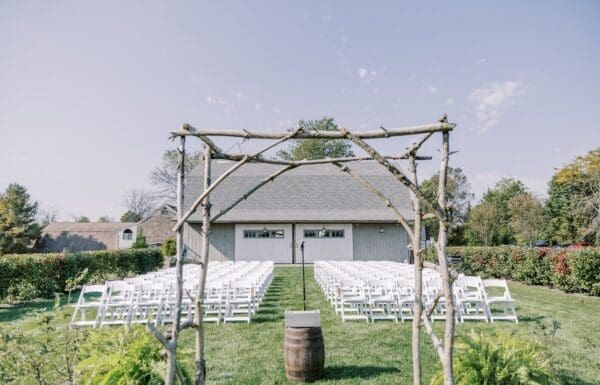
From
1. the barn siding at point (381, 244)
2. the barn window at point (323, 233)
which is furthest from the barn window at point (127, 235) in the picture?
the barn siding at point (381, 244)

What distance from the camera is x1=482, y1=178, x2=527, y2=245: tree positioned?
44272mm

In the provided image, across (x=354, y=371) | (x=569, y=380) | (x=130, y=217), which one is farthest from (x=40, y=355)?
(x=130, y=217)

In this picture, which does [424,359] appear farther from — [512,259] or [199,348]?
[512,259]

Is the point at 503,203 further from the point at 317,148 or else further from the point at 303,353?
the point at 303,353

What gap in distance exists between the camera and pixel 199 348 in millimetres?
3438

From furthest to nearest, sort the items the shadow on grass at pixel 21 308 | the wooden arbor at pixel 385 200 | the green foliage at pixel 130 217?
the green foliage at pixel 130 217 < the shadow on grass at pixel 21 308 < the wooden arbor at pixel 385 200

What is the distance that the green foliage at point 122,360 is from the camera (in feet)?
10.9

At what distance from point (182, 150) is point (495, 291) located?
13.2 metres

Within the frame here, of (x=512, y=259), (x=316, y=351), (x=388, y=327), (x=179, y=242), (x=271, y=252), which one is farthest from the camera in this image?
(x=271, y=252)

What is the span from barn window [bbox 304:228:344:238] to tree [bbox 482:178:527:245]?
74.7 feet

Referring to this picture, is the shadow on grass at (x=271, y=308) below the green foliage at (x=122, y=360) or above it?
below

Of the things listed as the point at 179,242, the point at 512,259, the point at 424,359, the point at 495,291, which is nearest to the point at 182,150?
the point at 179,242

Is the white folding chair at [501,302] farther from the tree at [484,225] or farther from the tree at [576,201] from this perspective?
the tree at [484,225]

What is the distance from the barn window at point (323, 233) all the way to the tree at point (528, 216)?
866 inches
